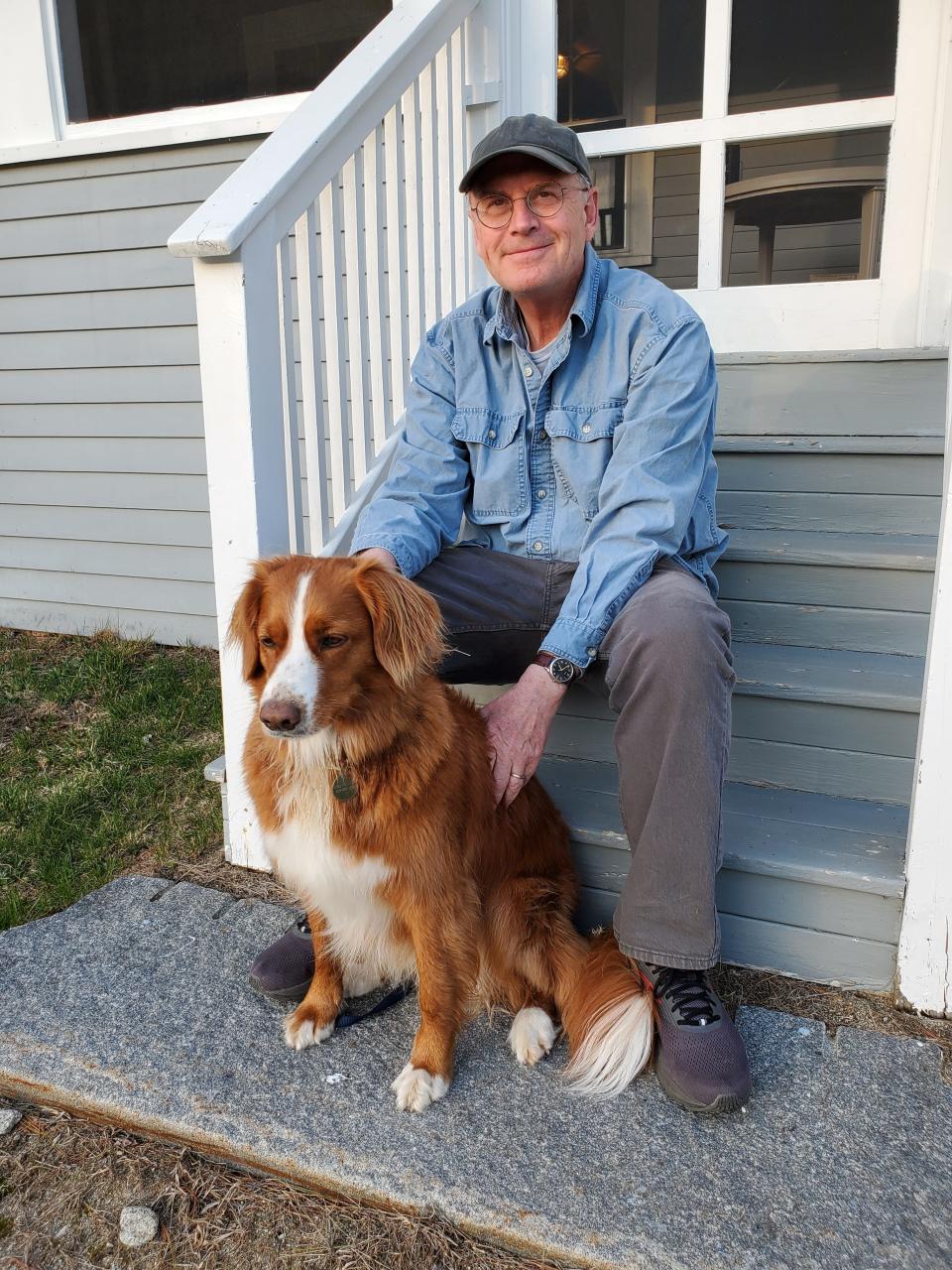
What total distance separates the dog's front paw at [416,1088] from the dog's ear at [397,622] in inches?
28.6

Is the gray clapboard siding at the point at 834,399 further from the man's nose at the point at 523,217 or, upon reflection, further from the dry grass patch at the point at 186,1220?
the dry grass patch at the point at 186,1220

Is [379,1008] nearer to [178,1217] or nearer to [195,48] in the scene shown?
[178,1217]

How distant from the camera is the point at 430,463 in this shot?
225 cm

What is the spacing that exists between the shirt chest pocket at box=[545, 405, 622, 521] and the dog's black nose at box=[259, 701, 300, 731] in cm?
92

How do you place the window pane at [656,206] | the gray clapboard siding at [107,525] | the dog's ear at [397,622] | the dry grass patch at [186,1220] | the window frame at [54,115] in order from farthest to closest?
the gray clapboard siding at [107,525]
the window frame at [54,115]
the window pane at [656,206]
the dog's ear at [397,622]
the dry grass patch at [186,1220]

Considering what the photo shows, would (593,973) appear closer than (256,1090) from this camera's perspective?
No

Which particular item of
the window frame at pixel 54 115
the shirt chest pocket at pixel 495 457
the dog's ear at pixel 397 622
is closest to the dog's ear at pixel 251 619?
the dog's ear at pixel 397 622

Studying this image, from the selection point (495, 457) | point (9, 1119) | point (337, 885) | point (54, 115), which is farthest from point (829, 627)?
point (54, 115)

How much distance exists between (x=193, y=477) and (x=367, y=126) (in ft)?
7.22

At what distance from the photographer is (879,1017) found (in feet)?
6.19

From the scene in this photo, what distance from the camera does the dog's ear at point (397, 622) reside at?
5.48ft

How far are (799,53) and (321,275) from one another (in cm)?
202

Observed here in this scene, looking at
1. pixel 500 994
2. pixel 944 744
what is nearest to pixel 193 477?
pixel 500 994

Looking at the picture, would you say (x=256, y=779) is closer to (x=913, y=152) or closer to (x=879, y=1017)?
(x=879, y=1017)
